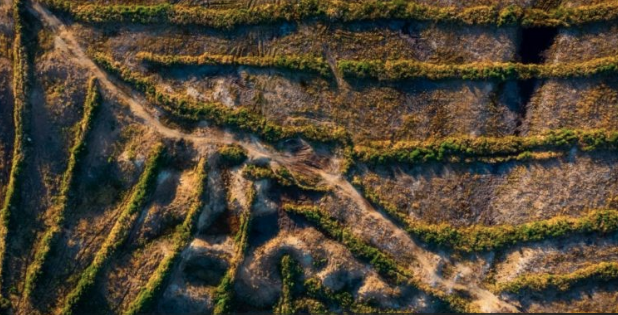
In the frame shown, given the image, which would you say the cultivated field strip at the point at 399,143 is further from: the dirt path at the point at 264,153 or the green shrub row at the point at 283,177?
the green shrub row at the point at 283,177

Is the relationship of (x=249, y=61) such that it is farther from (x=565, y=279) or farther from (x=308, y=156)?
(x=565, y=279)

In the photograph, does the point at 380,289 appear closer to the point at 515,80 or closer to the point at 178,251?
the point at 178,251

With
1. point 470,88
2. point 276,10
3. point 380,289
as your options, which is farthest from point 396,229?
point 276,10

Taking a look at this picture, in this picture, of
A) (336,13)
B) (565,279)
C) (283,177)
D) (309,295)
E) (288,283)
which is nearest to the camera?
(565,279)

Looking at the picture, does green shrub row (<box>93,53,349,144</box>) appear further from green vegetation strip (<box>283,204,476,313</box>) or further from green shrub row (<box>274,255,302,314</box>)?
green shrub row (<box>274,255,302,314</box>)

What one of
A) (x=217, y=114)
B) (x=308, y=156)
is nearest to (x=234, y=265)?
(x=308, y=156)

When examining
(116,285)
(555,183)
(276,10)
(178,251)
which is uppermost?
(276,10)
